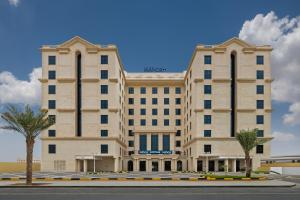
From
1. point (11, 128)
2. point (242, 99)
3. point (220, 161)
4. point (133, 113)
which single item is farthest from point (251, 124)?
point (11, 128)

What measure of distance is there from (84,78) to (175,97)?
31.3 meters

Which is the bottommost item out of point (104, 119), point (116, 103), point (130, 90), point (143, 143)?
point (143, 143)

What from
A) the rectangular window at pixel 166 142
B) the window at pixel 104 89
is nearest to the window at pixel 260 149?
the rectangular window at pixel 166 142

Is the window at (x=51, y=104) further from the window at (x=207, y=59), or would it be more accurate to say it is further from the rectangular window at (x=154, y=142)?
the window at (x=207, y=59)

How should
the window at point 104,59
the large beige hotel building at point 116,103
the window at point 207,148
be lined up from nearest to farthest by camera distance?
1. the large beige hotel building at point 116,103
2. the window at point 207,148
3. the window at point 104,59

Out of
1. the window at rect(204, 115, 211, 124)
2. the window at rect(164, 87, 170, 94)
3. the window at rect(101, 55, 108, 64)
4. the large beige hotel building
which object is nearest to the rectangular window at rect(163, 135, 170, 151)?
the window at rect(164, 87, 170, 94)

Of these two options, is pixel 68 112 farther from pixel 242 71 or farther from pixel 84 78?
pixel 242 71

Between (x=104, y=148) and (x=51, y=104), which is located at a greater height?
(x=51, y=104)

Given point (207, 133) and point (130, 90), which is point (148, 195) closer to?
point (207, 133)

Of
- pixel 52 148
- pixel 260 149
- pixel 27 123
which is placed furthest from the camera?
pixel 260 149

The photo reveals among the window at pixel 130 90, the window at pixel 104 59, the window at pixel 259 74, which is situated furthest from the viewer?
the window at pixel 130 90

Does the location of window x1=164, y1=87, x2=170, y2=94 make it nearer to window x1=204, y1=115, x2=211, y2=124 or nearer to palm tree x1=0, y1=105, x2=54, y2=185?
window x1=204, y1=115, x2=211, y2=124

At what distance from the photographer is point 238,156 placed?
74375 mm

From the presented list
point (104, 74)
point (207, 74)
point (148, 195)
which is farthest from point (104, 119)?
point (148, 195)
